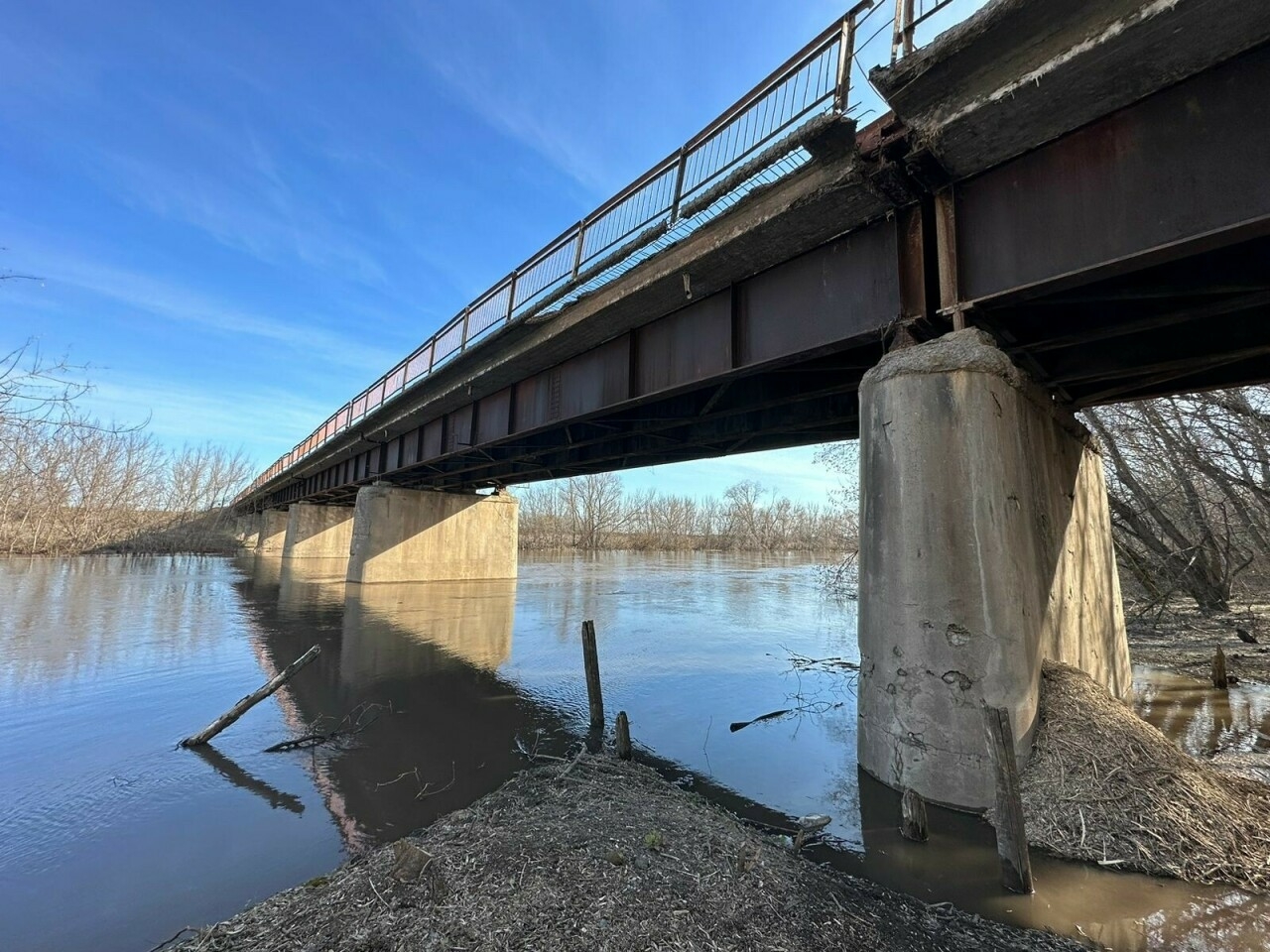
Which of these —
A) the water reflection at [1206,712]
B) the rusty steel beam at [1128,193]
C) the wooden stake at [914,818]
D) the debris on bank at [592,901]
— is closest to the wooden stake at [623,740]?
the debris on bank at [592,901]

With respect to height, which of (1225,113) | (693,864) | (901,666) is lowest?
(693,864)

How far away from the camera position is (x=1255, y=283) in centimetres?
541

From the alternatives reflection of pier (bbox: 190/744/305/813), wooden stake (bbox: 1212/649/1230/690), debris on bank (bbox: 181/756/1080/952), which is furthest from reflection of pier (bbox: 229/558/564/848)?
wooden stake (bbox: 1212/649/1230/690)

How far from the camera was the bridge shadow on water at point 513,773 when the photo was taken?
362 centimetres

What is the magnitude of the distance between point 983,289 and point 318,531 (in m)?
42.2

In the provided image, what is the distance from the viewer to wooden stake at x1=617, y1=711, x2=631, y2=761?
19.4 feet

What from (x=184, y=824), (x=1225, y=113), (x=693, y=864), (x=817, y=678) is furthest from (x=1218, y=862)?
(x=184, y=824)

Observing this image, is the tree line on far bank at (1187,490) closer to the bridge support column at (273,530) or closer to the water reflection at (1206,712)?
the water reflection at (1206,712)

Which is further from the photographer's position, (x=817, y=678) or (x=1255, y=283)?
(x=817, y=678)

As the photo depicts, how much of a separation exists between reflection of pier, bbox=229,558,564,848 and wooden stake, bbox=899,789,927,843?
3.54 meters

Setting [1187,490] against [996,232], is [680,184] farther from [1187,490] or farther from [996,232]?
[1187,490]

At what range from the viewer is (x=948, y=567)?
5.17 metres

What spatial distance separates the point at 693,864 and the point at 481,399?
1323cm

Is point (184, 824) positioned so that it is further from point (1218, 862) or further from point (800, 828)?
point (1218, 862)
